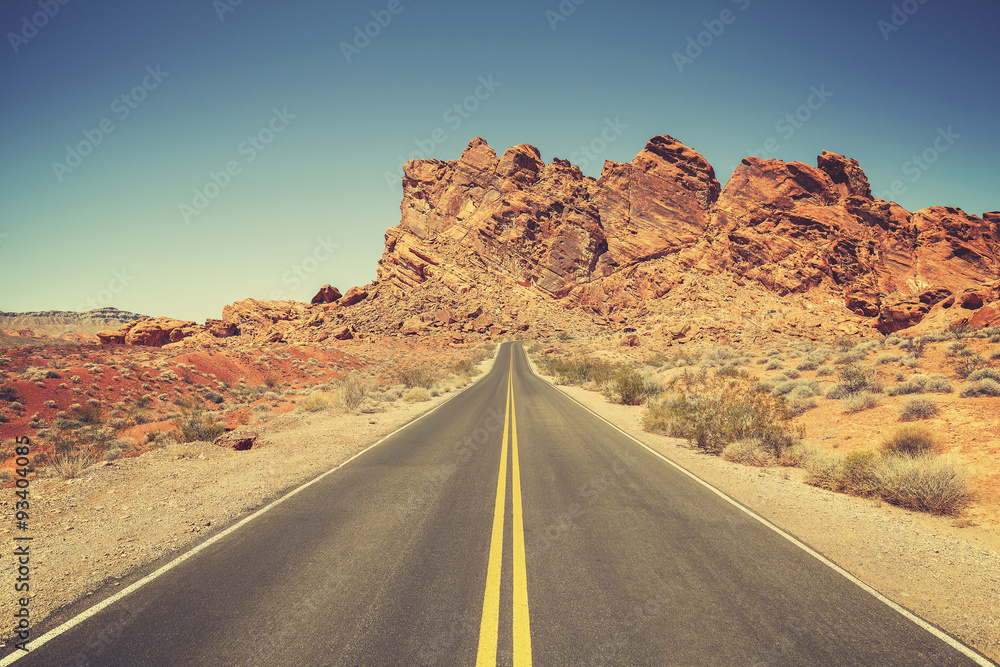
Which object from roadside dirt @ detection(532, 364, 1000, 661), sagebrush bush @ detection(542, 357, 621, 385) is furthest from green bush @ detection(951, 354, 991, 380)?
sagebrush bush @ detection(542, 357, 621, 385)

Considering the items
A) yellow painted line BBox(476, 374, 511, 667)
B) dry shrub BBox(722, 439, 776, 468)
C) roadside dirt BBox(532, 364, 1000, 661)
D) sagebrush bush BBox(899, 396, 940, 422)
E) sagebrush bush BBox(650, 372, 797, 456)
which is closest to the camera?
yellow painted line BBox(476, 374, 511, 667)

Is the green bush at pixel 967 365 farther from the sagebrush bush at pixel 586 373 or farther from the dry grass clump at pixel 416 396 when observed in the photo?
the dry grass clump at pixel 416 396

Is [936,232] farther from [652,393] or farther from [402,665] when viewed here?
[402,665]

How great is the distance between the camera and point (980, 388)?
9.66m

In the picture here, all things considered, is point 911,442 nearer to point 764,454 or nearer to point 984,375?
point 764,454

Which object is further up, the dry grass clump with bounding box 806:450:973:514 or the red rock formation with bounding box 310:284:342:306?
the red rock formation with bounding box 310:284:342:306

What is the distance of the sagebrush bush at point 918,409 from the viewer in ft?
30.8

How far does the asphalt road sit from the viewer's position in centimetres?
304

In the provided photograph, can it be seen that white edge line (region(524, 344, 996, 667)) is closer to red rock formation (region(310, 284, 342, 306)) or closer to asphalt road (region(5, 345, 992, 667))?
asphalt road (region(5, 345, 992, 667))

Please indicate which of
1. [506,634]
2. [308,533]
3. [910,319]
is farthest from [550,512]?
[910,319]

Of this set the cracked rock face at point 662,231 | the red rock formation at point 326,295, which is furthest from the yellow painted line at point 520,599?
the red rock formation at point 326,295

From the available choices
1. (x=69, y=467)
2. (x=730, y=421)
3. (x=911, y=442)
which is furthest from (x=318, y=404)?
(x=911, y=442)

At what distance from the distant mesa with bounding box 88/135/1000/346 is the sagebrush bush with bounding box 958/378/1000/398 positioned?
4255 cm

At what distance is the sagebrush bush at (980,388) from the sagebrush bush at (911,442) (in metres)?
3.29
